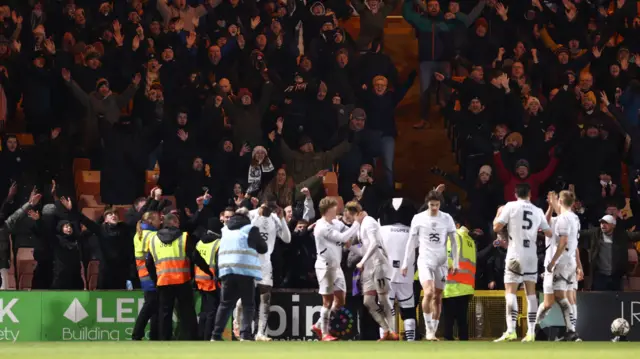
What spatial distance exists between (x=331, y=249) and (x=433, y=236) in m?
1.53

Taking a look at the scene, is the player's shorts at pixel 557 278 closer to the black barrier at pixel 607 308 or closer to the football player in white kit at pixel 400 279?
the football player in white kit at pixel 400 279

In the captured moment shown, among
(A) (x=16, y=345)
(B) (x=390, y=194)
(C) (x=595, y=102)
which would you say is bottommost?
(A) (x=16, y=345)

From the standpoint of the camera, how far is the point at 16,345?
757 inches

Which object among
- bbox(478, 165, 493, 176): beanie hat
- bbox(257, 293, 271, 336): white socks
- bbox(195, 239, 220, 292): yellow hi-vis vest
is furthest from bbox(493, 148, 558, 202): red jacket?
bbox(195, 239, 220, 292): yellow hi-vis vest

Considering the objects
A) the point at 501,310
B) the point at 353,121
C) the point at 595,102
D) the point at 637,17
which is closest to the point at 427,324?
the point at 501,310

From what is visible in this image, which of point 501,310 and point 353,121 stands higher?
point 353,121

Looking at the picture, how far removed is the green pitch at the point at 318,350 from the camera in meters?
15.9

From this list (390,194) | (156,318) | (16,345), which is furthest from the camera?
(390,194)

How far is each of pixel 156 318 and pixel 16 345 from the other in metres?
3.40

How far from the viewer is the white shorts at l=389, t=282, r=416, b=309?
21484 millimetres

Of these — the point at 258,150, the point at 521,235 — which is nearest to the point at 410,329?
the point at 521,235

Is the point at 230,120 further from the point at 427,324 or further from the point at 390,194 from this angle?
the point at 427,324

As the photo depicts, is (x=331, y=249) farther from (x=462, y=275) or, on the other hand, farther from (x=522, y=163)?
(x=522, y=163)

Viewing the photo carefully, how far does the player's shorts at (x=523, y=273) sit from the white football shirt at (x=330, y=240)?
86.8 inches
